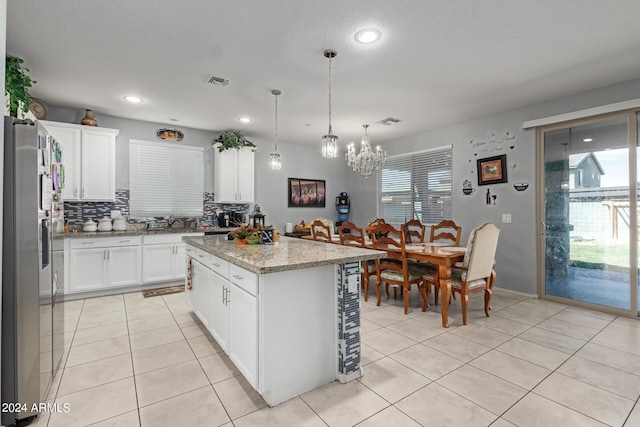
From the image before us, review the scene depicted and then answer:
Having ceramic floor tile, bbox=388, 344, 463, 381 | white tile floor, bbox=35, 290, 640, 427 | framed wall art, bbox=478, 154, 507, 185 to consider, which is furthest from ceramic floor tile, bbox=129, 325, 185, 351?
framed wall art, bbox=478, 154, 507, 185

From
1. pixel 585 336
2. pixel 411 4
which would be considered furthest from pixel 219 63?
pixel 585 336

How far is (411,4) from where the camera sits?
7.04ft

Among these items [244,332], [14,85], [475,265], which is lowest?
[244,332]

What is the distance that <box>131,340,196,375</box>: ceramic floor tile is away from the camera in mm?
2396

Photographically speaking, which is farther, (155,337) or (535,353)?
(155,337)

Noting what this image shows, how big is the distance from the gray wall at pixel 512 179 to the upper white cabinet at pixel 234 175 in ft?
11.4

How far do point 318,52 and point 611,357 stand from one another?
11.7 ft

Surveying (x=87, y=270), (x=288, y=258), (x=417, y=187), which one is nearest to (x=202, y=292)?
(x=288, y=258)

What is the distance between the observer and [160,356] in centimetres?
256

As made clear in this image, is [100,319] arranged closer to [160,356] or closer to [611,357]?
[160,356]

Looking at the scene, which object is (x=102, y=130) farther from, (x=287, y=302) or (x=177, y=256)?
(x=287, y=302)

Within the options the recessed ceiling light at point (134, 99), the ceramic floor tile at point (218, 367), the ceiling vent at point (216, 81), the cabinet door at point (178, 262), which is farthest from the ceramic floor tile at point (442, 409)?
the recessed ceiling light at point (134, 99)

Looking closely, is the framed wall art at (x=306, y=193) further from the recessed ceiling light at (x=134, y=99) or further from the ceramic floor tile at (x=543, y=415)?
the ceramic floor tile at (x=543, y=415)

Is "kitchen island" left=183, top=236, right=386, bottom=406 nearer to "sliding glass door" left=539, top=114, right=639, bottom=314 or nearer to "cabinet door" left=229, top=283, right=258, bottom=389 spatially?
"cabinet door" left=229, top=283, right=258, bottom=389
